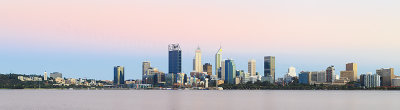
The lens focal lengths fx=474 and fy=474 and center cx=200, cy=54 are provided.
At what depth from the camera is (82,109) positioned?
77688 mm

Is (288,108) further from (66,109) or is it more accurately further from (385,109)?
(66,109)

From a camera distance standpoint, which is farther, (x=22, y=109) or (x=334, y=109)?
(x=334, y=109)

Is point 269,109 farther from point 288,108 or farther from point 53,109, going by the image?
point 53,109

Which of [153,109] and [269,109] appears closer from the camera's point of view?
[153,109]

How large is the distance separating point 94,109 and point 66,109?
4593 mm

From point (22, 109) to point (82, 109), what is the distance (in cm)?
928

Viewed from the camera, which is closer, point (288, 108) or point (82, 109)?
Result: point (82, 109)

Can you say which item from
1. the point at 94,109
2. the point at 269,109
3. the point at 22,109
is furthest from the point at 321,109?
the point at 22,109

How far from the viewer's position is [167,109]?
8219cm

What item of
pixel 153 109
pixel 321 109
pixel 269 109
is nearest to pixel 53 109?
pixel 153 109

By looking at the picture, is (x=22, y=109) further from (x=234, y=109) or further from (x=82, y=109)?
(x=234, y=109)

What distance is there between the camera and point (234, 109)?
79.8m

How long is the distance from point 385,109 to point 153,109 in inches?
1588

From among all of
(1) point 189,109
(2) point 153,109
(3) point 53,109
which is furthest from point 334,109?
(3) point 53,109
